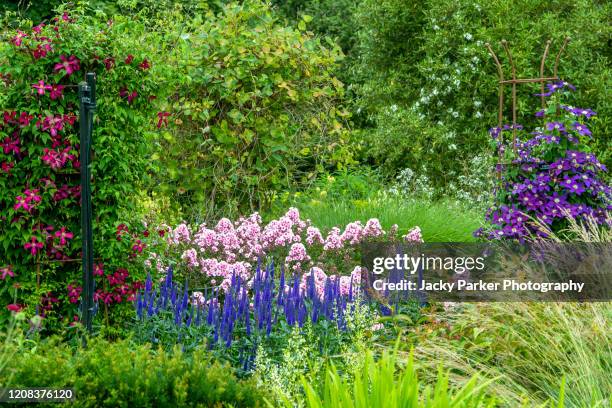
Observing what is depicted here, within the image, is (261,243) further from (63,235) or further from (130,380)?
(130,380)

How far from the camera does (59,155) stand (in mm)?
4422

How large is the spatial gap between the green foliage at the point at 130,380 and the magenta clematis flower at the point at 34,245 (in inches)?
62.2

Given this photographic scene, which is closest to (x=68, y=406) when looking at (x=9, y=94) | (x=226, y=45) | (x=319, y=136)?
(x=9, y=94)

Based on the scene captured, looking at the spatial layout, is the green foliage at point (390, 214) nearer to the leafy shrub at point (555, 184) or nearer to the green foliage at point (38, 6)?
the leafy shrub at point (555, 184)

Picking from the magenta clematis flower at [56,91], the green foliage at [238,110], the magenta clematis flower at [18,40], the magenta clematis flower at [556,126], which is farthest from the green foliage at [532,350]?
the green foliage at [238,110]

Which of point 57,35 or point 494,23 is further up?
point 494,23

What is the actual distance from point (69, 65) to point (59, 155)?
49 centimetres

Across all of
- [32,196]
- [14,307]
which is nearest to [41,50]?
[32,196]

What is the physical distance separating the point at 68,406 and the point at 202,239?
3.17m

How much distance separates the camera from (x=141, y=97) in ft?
15.5

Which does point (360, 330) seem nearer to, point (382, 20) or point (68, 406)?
point (68, 406)

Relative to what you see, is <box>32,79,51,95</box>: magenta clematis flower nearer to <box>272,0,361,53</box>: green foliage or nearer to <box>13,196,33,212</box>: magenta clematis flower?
<box>13,196,33,212</box>: magenta clematis flower

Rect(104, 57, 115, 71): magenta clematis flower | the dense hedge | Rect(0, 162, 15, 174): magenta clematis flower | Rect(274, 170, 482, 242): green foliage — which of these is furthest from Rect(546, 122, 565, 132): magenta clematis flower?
the dense hedge

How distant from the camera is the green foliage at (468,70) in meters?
10.5
